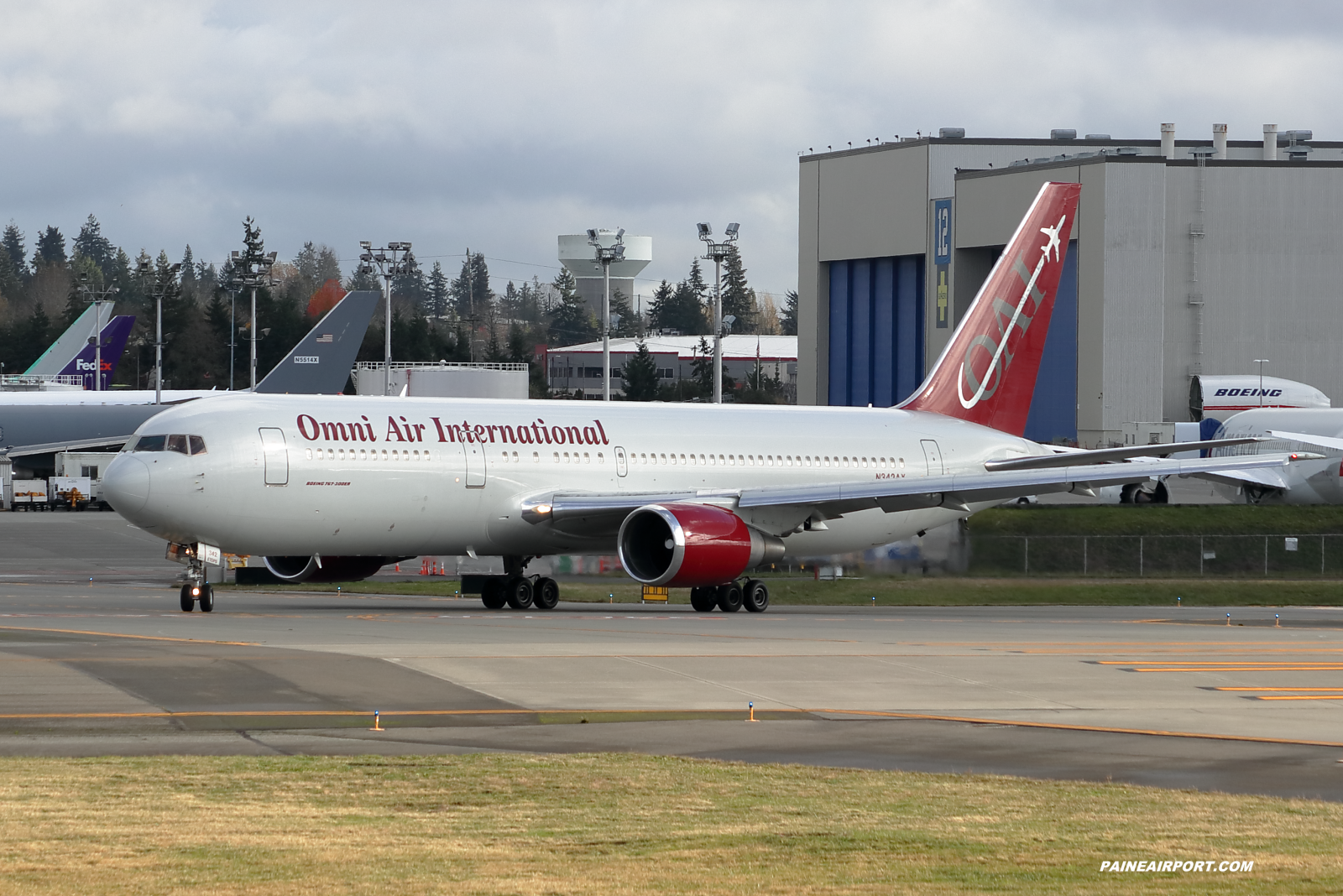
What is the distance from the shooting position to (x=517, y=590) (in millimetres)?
36094

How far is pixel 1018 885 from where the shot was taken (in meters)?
10.0

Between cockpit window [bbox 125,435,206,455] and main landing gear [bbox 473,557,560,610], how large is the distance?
7.62 meters

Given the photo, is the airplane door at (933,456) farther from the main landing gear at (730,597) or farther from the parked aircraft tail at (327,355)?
the parked aircraft tail at (327,355)

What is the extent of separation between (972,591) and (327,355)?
5094 centimetres

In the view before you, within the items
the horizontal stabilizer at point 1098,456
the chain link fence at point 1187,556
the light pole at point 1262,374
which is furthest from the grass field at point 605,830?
the light pole at point 1262,374

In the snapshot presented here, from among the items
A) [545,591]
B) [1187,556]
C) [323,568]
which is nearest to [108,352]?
[1187,556]

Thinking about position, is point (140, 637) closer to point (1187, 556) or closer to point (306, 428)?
point (306, 428)

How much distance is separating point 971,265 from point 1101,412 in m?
13.7

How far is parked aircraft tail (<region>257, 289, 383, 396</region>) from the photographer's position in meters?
86.2

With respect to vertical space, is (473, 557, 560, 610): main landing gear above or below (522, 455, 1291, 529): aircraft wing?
below

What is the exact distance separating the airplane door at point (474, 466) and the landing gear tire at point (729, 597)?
18.9 feet

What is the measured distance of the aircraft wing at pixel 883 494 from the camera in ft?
113

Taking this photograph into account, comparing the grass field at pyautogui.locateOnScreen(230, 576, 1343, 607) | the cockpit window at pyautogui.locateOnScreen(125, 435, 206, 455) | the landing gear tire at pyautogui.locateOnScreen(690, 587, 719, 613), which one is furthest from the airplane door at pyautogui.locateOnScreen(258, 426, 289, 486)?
the grass field at pyautogui.locateOnScreen(230, 576, 1343, 607)

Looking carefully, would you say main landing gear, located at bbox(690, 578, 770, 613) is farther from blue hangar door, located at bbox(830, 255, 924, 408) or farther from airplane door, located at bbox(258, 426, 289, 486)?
blue hangar door, located at bbox(830, 255, 924, 408)
